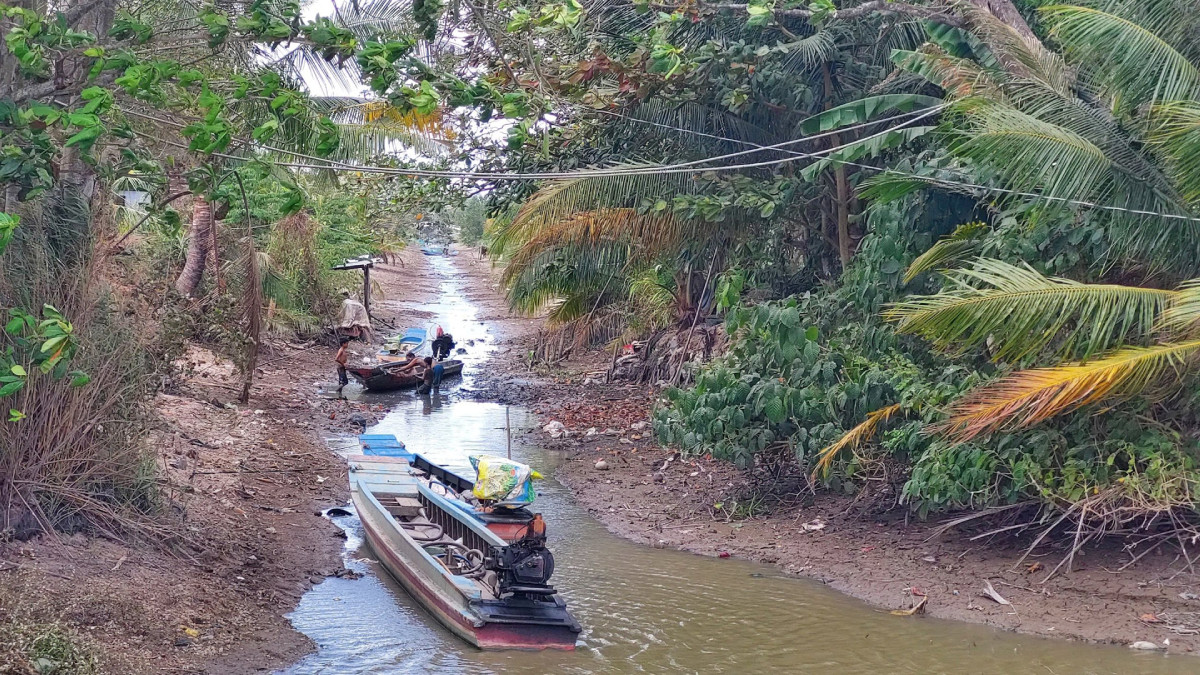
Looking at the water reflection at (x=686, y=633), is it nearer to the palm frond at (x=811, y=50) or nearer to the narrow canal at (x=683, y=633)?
the narrow canal at (x=683, y=633)

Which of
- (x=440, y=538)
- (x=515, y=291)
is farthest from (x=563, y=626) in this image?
(x=515, y=291)

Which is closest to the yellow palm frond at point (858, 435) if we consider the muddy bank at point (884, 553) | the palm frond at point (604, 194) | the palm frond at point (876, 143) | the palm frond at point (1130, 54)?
the muddy bank at point (884, 553)

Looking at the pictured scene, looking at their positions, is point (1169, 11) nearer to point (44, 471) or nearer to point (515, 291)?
point (44, 471)

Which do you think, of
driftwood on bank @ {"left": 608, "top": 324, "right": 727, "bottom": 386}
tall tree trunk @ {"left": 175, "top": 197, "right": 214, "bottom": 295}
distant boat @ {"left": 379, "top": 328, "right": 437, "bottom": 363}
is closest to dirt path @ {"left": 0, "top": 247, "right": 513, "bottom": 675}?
tall tree trunk @ {"left": 175, "top": 197, "right": 214, "bottom": 295}

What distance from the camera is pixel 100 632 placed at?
23.9 feet

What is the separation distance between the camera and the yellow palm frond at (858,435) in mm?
10320

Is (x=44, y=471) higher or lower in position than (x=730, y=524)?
higher

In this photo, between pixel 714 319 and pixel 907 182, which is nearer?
pixel 907 182

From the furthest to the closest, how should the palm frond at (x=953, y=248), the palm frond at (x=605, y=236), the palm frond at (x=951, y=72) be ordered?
1. the palm frond at (x=605, y=236)
2. the palm frond at (x=953, y=248)
3. the palm frond at (x=951, y=72)

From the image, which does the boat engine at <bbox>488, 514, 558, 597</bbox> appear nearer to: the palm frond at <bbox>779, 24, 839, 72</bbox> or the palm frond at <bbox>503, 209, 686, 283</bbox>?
the palm frond at <bbox>779, 24, 839, 72</bbox>

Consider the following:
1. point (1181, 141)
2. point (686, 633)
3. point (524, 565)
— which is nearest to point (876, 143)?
point (1181, 141)

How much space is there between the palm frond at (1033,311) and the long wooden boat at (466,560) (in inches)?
A: 142

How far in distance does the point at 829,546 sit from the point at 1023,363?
286 cm

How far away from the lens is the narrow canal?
8156mm
